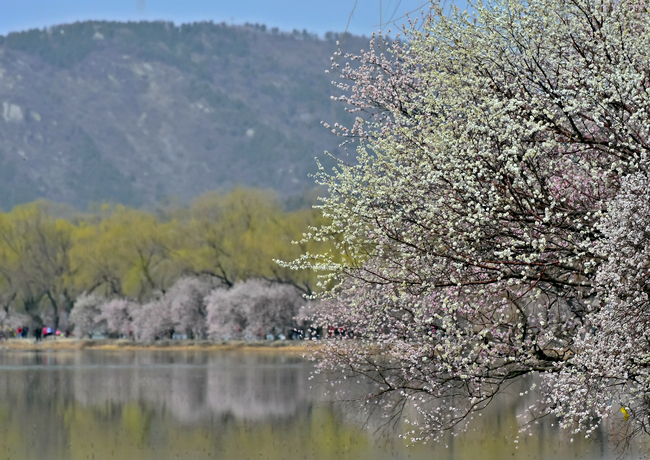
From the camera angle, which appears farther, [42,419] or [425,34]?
[42,419]

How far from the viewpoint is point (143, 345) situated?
74.9m

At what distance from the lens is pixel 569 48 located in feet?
27.6

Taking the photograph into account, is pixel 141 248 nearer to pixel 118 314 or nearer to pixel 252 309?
pixel 118 314

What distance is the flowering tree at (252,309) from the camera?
66.1 m

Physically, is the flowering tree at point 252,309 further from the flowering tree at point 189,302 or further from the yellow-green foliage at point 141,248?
the flowering tree at point 189,302

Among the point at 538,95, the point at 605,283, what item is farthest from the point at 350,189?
the point at 605,283

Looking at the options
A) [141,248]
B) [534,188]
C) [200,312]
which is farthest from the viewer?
[141,248]

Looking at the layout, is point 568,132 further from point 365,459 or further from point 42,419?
point 42,419

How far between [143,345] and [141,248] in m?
7.95

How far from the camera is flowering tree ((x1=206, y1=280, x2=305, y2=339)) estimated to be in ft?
217

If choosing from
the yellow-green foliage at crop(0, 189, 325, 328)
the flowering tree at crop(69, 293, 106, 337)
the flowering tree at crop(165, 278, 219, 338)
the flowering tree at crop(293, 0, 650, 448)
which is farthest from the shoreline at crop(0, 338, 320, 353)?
the flowering tree at crop(293, 0, 650, 448)

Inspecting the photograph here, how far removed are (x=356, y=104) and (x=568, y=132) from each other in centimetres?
461

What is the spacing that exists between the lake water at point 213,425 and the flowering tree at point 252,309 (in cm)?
2354

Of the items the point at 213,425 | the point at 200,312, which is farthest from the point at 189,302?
the point at 213,425
